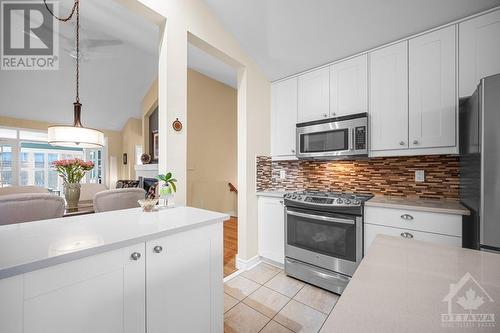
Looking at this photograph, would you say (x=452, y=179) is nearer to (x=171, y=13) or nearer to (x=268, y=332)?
(x=268, y=332)

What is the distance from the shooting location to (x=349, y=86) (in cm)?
228

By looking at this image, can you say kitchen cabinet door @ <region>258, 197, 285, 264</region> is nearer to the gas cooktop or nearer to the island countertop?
the gas cooktop

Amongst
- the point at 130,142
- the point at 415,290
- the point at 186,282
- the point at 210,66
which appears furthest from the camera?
the point at 130,142

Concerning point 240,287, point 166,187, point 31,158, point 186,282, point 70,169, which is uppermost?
point 31,158

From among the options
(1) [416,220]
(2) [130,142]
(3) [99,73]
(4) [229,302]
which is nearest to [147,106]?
(3) [99,73]

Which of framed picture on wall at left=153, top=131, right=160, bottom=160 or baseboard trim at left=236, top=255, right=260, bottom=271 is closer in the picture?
baseboard trim at left=236, top=255, right=260, bottom=271

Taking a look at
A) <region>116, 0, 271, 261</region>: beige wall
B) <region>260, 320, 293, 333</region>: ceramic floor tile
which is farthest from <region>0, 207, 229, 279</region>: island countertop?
<region>260, 320, 293, 333</region>: ceramic floor tile

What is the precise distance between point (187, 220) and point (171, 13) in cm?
167

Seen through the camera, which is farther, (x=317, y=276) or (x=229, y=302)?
(x=317, y=276)

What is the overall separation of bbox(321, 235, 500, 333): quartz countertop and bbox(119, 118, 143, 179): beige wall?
23.7ft

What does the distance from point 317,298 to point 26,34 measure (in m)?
5.49

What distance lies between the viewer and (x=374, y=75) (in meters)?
2.14

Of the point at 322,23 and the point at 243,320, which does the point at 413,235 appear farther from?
the point at 322,23

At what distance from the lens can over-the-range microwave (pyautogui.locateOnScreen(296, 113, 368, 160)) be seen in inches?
83.6
